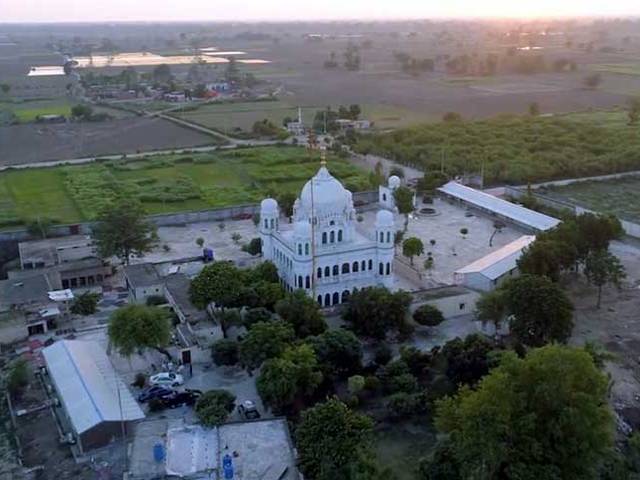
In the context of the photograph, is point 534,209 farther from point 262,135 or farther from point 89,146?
point 89,146

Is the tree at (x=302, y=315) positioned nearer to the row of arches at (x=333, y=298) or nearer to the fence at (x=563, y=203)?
the row of arches at (x=333, y=298)

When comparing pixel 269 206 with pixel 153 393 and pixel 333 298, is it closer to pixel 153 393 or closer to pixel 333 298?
pixel 333 298

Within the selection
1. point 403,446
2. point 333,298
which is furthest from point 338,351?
point 333,298

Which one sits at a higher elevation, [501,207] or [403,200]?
[403,200]

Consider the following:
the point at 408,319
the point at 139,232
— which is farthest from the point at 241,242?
the point at 408,319

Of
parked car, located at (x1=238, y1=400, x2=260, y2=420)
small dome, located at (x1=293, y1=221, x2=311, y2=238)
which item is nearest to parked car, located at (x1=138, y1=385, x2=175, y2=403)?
parked car, located at (x1=238, y1=400, x2=260, y2=420)

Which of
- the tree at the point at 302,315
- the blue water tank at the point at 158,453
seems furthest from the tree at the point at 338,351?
the blue water tank at the point at 158,453
